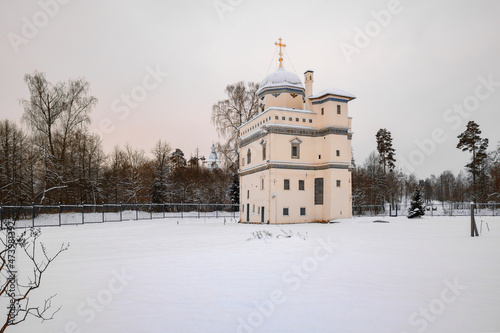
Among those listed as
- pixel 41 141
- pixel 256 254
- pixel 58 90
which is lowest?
pixel 256 254

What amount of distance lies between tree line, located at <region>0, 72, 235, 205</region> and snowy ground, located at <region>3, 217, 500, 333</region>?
26.1 metres

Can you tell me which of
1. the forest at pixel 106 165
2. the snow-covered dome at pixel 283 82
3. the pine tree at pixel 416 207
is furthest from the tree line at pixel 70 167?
the pine tree at pixel 416 207

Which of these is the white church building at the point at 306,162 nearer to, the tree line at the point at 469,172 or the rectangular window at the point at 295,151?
the rectangular window at the point at 295,151

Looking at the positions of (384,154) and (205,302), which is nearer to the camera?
(205,302)

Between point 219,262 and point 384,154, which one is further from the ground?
point 384,154

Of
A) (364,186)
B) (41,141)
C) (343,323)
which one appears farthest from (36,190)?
(364,186)

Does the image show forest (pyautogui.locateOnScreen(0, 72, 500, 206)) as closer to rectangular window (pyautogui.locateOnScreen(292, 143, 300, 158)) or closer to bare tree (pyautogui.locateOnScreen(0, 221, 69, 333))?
rectangular window (pyautogui.locateOnScreen(292, 143, 300, 158))

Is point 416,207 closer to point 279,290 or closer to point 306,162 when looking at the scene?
point 306,162

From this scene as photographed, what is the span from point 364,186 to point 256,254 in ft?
146

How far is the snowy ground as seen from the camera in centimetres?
557

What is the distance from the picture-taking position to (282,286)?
298 inches

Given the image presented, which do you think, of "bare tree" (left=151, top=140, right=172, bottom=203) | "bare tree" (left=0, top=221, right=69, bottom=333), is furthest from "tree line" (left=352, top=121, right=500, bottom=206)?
"bare tree" (left=0, top=221, right=69, bottom=333)

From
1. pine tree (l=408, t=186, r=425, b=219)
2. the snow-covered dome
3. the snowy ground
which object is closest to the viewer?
the snowy ground

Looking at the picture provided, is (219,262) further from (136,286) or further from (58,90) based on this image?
(58,90)
